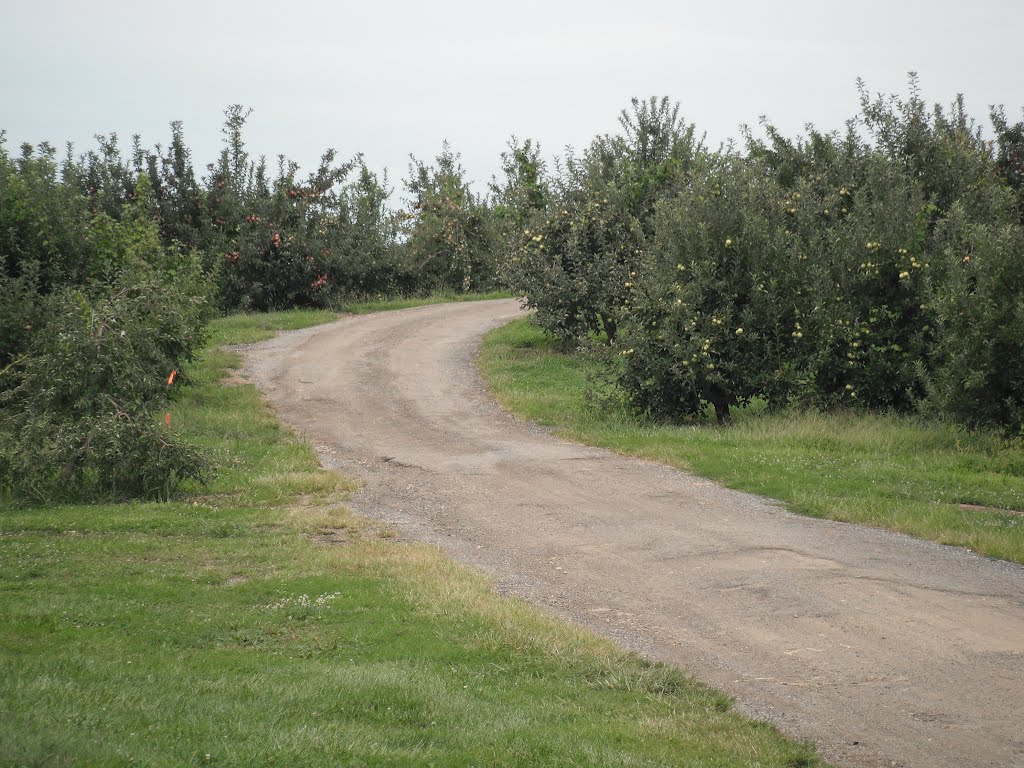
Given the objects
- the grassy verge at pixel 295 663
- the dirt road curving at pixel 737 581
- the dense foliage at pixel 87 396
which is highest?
the dense foliage at pixel 87 396

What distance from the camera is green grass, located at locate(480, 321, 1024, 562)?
10.5 metres

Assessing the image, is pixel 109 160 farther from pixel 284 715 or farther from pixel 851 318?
pixel 284 715

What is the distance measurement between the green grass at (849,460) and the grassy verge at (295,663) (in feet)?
14.9

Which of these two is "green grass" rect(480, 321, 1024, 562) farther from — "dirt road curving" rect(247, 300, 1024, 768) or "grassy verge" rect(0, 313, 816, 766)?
"grassy verge" rect(0, 313, 816, 766)

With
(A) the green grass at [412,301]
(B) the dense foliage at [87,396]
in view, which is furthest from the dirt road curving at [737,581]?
(A) the green grass at [412,301]

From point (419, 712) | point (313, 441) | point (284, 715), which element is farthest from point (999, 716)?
point (313, 441)

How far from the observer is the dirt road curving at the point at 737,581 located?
5.88 m

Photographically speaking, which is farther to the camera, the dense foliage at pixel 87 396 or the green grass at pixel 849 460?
the dense foliage at pixel 87 396

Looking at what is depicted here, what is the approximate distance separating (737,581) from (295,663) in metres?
3.88

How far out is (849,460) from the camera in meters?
13.4

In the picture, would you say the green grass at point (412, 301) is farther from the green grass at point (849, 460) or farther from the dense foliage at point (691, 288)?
the green grass at point (849, 460)

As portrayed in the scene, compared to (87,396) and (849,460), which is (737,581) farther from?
(87,396)

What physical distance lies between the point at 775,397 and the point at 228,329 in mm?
14471

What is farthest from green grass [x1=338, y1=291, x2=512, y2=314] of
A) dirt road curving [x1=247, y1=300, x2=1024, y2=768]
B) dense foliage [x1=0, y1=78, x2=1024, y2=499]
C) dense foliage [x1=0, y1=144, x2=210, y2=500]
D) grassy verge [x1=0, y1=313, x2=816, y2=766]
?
grassy verge [x1=0, y1=313, x2=816, y2=766]
